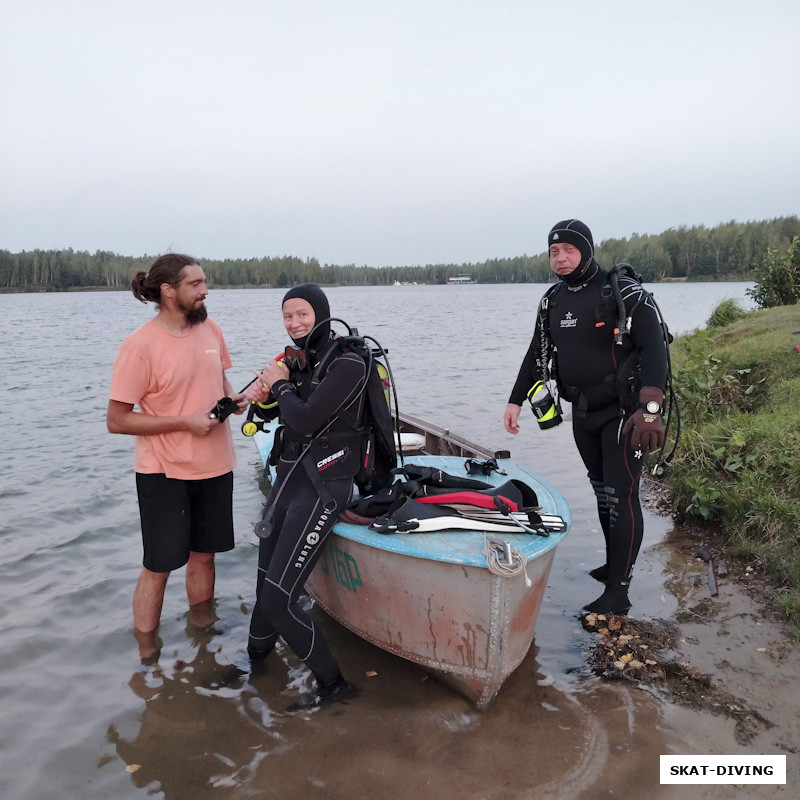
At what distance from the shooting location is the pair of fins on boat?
135 inches

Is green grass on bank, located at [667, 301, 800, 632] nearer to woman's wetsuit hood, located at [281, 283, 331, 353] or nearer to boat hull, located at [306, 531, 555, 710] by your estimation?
boat hull, located at [306, 531, 555, 710]

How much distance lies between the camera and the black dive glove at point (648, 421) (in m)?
3.75

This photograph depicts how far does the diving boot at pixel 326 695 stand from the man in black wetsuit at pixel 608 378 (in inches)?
71.3

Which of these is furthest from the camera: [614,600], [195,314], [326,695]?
[614,600]

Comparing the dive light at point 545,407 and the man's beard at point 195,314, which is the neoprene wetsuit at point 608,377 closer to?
the dive light at point 545,407

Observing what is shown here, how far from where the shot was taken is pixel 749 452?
567 cm

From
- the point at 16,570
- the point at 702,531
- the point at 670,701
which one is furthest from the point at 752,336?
the point at 16,570

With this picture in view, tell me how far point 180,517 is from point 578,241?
2.97 metres

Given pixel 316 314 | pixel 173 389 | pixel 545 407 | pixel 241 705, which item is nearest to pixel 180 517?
pixel 173 389

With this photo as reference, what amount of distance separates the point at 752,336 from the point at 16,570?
9.82 meters

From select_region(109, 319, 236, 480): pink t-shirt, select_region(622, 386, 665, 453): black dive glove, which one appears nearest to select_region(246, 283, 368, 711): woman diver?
select_region(109, 319, 236, 480): pink t-shirt

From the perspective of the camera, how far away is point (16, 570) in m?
5.63

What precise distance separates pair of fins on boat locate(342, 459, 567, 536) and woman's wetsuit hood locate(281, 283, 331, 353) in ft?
3.11

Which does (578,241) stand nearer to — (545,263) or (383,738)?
(383,738)
